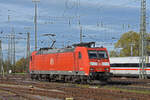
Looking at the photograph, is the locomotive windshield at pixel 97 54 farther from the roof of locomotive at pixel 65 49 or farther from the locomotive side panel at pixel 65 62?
the locomotive side panel at pixel 65 62

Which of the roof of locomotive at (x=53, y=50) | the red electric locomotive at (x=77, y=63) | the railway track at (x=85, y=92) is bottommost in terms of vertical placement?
the railway track at (x=85, y=92)

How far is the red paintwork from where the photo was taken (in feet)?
90.0

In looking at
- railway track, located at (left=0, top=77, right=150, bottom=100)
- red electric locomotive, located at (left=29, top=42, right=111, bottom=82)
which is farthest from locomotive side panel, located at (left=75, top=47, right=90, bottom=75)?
railway track, located at (left=0, top=77, right=150, bottom=100)

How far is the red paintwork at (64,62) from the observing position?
2744cm

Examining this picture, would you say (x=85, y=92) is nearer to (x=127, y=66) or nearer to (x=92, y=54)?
(x=92, y=54)

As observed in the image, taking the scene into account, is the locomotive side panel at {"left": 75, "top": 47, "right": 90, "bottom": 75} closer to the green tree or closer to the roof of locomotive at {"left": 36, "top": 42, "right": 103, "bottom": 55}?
the roof of locomotive at {"left": 36, "top": 42, "right": 103, "bottom": 55}

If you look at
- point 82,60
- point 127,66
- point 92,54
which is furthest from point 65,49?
point 127,66

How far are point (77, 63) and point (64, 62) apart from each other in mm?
2653

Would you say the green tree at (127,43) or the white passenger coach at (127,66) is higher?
the green tree at (127,43)

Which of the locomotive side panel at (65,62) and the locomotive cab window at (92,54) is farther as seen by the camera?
the locomotive side panel at (65,62)

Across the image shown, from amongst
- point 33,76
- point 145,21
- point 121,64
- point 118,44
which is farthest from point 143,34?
point 118,44

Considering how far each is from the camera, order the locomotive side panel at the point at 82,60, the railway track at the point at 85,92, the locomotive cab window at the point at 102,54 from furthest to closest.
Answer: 1. the locomotive cab window at the point at 102,54
2. the locomotive side panel at the point at 82,60
3. the railway track at the point at 85,92

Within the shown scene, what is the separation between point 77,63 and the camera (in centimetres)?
2862

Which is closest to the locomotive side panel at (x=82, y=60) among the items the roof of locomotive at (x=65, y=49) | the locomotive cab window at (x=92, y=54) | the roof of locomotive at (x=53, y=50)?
the locomotive cab window at (x=92, y=54)
